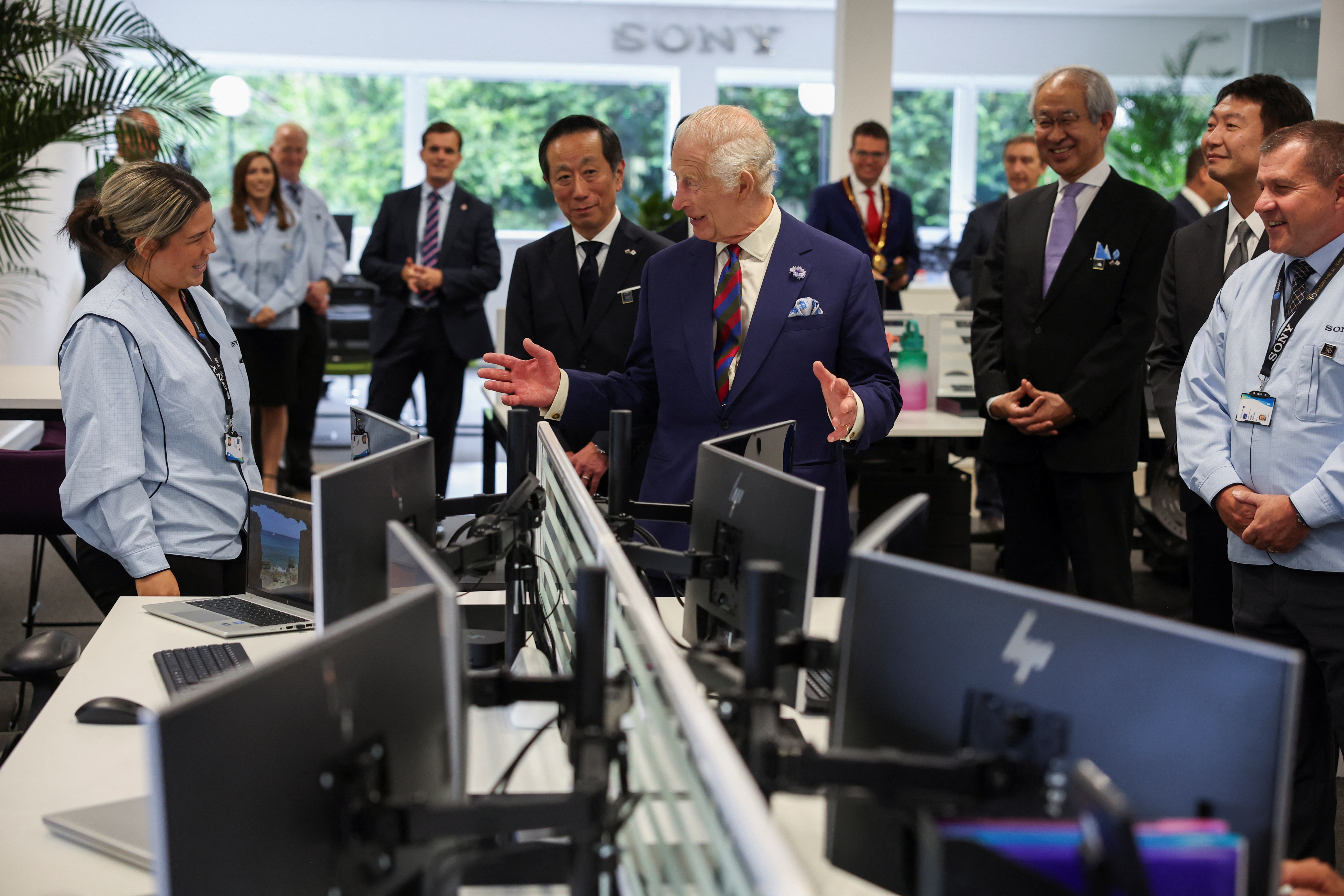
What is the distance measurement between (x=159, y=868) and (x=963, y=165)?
13.0m

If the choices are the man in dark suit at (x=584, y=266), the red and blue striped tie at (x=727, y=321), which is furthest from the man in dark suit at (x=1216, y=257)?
the man in dark suit at (x=584, y=266)

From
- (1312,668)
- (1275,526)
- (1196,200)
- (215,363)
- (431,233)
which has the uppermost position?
(1196,200)

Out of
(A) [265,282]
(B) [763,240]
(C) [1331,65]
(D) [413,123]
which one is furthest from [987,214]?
(D) [413,123]

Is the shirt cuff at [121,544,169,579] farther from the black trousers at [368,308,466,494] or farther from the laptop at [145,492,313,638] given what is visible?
the black trousers at [368,308,466,494]

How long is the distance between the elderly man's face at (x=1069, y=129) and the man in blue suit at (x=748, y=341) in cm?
99

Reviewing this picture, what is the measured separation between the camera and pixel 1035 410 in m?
3.18

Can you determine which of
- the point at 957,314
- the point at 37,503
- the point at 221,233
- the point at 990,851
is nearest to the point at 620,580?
the point at 990,851

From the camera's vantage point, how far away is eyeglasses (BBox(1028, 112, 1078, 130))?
10.3 feet

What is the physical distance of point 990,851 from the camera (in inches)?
29.5

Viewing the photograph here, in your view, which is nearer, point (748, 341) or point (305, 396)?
point (748, 341)

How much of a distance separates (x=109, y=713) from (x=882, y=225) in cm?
468

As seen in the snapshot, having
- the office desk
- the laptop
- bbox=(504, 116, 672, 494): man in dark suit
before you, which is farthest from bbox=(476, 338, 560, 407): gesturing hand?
the office desk

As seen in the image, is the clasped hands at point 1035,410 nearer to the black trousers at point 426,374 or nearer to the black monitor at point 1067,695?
the black monitor at point 1067,695

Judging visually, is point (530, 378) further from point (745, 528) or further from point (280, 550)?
point (745, 528)
